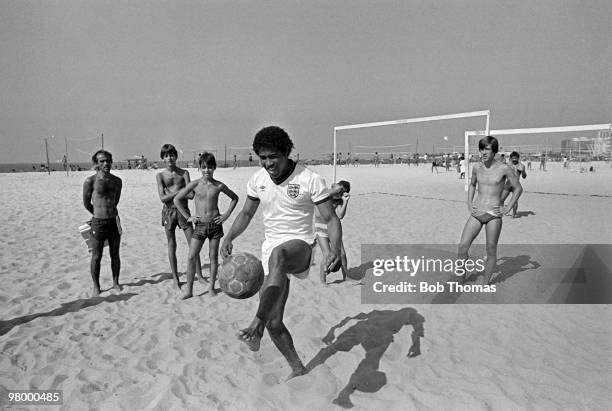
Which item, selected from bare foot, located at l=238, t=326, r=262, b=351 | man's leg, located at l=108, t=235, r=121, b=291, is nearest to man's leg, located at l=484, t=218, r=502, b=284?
bare foot, located at l=238, t=326, r=262, b=351

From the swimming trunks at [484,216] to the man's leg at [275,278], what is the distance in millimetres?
2948

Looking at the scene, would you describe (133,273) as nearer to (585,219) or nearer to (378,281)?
(378,281)

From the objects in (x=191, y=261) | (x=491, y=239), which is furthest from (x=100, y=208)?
(x=491, y=239)

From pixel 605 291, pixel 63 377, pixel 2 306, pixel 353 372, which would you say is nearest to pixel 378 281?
pixel 353 372

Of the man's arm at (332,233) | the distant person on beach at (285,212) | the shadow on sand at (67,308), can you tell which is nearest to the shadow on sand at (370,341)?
the distant person on beach at (285,212)

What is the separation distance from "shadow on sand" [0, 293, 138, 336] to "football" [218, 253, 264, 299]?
255 cm

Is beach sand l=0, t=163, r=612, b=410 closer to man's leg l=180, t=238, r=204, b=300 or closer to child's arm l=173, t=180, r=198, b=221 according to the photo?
man's leg l=180, t=238, r=204, b=300

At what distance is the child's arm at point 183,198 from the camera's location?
4656 mm

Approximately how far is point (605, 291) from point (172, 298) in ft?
17.5

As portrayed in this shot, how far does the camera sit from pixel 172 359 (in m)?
3.33

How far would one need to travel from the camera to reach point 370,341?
3.67 meters

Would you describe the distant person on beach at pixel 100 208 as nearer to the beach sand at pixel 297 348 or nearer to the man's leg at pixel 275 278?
the beach sand at pixel 297 348

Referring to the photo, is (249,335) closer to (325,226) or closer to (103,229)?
(325,226)

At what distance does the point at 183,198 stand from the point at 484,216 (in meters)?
3.65
